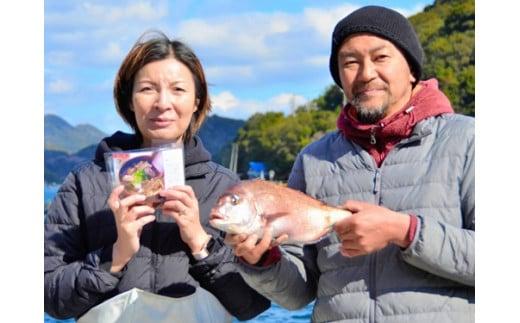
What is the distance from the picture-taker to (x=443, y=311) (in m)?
2.25

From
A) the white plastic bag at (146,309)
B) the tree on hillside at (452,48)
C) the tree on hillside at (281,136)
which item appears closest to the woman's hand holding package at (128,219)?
the white plastic bag at (146,309)

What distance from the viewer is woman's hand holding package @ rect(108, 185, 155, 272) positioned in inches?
93.2

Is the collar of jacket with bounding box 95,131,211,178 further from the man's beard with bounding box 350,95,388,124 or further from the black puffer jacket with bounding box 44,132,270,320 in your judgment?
the man's beard with bounding box 350,95,388,124

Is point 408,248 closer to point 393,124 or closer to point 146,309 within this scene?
point 393,124

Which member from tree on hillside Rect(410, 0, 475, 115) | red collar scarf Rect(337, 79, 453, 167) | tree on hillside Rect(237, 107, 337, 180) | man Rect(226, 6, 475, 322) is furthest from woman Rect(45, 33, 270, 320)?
tree on hillside Rect(237, 107, 337, 180)

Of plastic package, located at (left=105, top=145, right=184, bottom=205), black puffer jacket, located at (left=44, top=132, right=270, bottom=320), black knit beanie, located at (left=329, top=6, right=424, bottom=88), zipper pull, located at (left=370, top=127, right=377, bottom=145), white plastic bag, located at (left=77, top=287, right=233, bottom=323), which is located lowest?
white plastic bag, located at (left=77, top=287, right=233, bottom=323)

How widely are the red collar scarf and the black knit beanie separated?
0.11 m

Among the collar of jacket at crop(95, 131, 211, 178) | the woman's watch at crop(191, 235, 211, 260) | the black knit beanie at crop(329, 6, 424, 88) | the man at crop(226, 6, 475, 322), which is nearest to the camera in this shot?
the man at crop(226, 6, 475, 322)

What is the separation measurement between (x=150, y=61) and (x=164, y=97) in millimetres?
143

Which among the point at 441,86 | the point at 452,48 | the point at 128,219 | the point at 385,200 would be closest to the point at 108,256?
the point at 128,219

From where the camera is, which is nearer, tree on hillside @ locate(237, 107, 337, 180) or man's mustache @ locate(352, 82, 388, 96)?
man's mustache @ locate(352, 82, 388, 96)
